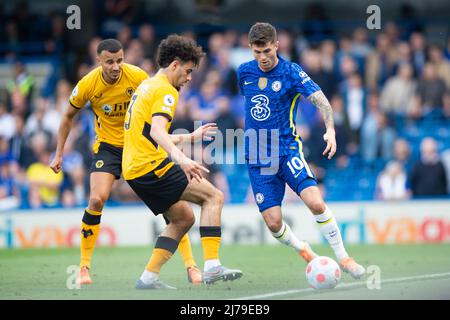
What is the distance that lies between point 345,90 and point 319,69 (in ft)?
2.07

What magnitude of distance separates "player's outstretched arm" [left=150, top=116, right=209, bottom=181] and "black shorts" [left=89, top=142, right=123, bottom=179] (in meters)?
1.99

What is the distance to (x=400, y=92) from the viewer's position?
1847cm

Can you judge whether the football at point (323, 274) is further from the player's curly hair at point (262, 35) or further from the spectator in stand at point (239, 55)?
the spectator in stand at point (239, 55)

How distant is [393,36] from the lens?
63.7 ft

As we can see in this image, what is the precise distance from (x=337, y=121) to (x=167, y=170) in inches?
337

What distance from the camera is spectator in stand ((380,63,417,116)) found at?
18391 mm

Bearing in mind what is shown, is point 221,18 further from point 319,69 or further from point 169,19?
point 319,69

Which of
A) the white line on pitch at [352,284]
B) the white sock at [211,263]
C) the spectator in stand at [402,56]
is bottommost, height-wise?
the white line on pitch at [352,284]

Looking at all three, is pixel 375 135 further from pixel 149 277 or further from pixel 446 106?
pixel 149 277

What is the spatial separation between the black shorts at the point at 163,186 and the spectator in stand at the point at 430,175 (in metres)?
8.08

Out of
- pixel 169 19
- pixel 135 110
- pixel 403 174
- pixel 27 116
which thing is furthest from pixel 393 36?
pixel 135 110

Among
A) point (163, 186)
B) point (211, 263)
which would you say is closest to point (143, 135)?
point (163, 186)

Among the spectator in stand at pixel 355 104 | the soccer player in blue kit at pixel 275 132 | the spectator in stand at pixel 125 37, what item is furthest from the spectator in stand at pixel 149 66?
the soccer player in blue kit at pixel 275 132

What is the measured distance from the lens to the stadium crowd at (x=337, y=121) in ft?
58.0
